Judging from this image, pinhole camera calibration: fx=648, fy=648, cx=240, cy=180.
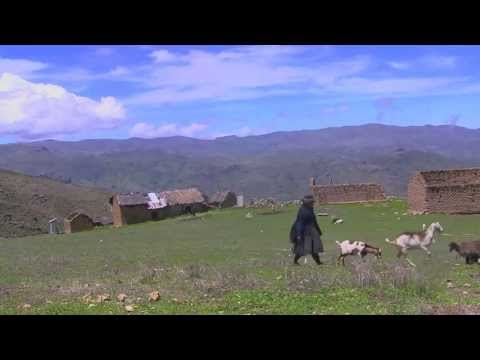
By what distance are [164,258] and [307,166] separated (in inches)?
5237

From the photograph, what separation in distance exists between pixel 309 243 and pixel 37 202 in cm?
5991

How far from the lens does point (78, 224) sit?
173ft

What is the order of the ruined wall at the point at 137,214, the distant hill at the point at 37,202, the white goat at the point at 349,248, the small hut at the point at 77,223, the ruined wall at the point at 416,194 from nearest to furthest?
the white goat at the point at 349,248 → the ruined wall at the point at 416,194 → the small hut at the point at 77,223 → the ruined wall at the point at 137,214 → the distant hill at the point at 37,202

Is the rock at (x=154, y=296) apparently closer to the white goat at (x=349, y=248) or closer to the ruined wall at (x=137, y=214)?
the white goat at (x=349, y=248)

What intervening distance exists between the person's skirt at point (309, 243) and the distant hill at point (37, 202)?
4363cm

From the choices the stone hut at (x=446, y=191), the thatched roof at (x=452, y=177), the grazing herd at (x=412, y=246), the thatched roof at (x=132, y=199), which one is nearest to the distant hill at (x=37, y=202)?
the thatched roof at (x=132, y=199)

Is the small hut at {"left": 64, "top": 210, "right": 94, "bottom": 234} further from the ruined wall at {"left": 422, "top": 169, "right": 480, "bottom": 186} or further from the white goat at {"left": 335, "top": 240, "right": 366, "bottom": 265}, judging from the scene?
the white goat at {"left": 335, "top": 240, "right": 366, "bottom": 265}

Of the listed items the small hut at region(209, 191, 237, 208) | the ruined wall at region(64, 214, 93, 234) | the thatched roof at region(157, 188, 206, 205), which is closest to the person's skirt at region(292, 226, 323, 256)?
the ruined wall at region(64, 214, 93, 234)

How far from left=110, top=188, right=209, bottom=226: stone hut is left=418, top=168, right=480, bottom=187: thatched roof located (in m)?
26.4

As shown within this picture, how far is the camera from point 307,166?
151 metres

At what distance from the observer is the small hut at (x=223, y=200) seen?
65.4 meters

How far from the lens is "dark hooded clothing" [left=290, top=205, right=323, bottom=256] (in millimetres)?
15445
